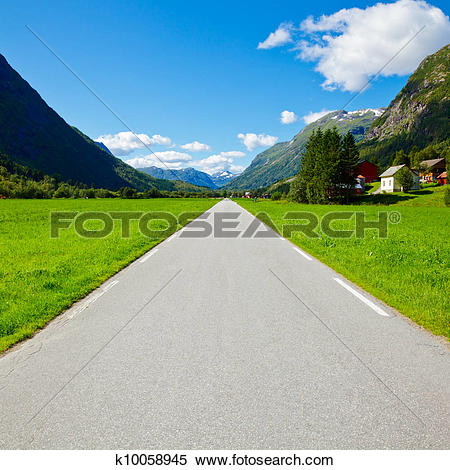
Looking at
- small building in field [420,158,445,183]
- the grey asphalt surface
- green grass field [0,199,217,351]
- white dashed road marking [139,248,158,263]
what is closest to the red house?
small building in field [420,158,445,183]

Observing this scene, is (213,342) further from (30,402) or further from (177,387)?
(30,402)

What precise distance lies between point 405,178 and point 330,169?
30.0 metres

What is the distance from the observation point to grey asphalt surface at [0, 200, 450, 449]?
253 centimetres

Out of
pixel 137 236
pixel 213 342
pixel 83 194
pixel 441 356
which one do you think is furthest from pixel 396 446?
pixel 83 194

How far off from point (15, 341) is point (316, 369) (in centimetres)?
412

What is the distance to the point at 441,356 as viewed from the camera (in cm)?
383

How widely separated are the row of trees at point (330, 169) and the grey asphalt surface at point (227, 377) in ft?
169

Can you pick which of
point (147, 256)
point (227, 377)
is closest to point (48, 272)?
point (147, 256)

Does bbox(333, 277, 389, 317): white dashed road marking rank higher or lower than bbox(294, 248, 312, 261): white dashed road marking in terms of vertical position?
lower

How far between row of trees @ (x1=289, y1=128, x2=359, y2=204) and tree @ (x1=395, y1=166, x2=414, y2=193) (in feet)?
62.0

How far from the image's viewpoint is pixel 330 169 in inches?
2072

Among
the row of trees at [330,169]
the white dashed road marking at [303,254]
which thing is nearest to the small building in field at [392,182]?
the row of trees at [330,169]

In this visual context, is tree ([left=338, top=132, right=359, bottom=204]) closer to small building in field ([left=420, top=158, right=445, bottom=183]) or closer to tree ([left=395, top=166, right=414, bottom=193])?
tree ([left=395, top=166, right=414, bottom=193])

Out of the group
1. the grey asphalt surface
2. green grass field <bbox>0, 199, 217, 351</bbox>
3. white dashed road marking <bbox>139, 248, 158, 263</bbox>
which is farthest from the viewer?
white dashed road marking <bbox>139, 248, 158, 263</bbox>
